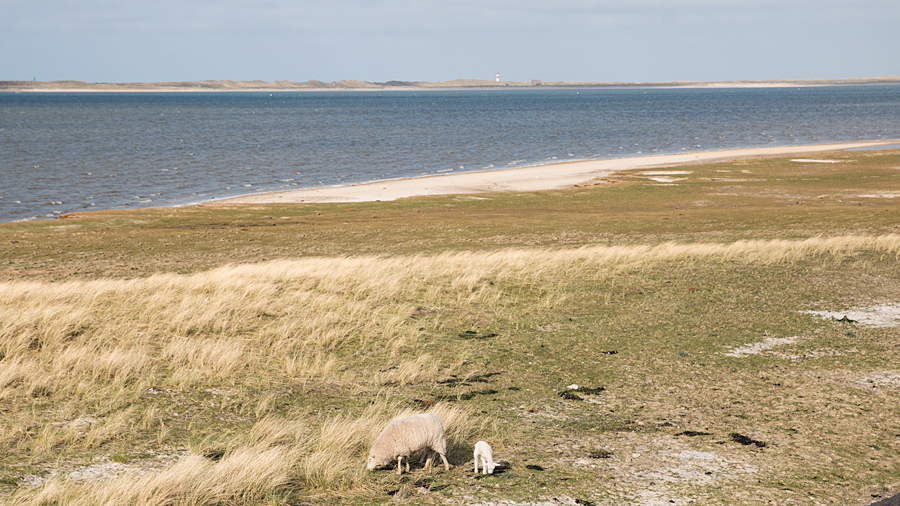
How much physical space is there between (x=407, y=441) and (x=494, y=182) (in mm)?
42993

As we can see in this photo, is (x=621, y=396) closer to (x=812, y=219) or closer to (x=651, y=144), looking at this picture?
(x=812, y=219)

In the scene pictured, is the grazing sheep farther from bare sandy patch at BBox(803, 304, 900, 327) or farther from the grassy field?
bare sandy patch at BBox(803, 304, 900, 327)

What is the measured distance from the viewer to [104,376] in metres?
9.41

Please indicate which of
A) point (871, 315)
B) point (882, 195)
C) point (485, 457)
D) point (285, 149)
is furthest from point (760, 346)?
point (285, 149)

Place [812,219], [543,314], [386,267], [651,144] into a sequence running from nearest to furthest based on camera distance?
[543,314]
[386,267]
[812,219]
[651,144]

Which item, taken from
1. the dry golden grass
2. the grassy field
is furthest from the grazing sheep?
Result: the dry golden grass

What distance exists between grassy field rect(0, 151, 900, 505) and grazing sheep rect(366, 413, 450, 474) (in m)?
0.15

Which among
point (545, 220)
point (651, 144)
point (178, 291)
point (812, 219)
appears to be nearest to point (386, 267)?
point (178, 291)

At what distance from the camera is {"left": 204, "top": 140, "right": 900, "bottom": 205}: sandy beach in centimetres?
4309

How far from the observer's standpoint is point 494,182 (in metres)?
49.1

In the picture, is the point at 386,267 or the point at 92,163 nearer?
the point at 386,267

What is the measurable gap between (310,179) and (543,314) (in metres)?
44.3

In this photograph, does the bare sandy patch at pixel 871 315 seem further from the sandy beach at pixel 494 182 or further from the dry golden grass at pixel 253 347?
the sandy beach at pixel 494 182

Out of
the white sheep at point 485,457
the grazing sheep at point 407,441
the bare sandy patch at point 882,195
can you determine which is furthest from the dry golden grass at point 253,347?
the bare sandy patch at point 882,195
